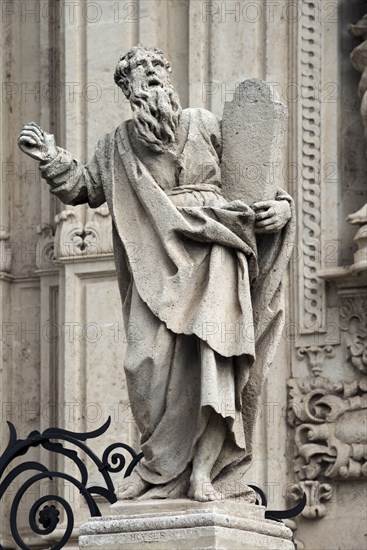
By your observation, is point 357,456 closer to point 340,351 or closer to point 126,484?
point 340,351

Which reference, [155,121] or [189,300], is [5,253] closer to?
[155,121]

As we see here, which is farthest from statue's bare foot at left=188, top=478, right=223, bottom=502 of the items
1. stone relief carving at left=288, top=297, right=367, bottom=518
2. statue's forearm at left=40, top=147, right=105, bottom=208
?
stone relief carving at left=288, top=297, right=367, bottom=518

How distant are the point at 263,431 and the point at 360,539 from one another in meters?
0.87

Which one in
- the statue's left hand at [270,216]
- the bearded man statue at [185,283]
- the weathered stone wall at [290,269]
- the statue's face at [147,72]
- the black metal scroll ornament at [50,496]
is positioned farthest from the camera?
the weathered stone wall at [290,269]

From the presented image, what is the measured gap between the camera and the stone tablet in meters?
11.6

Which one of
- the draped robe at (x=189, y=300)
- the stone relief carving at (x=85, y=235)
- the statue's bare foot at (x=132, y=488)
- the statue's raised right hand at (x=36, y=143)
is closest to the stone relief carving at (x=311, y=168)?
the stone relief carving at (x=85, y=235)

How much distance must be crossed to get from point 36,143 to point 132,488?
1704mm

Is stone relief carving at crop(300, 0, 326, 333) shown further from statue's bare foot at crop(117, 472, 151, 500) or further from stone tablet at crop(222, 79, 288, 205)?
statue's bare foot at crop(117, 472, 151, 500)

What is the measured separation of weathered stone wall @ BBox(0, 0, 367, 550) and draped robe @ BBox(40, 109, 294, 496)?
3.16 m

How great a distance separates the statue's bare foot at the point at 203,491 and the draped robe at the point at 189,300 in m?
0.12

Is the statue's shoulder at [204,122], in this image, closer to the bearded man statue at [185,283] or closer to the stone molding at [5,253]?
the bearded man statue at [185,283]

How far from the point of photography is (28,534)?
15.8 meters

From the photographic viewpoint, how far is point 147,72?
461 inches

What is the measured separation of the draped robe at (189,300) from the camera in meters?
11.3
